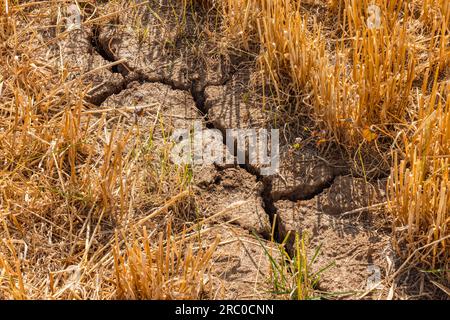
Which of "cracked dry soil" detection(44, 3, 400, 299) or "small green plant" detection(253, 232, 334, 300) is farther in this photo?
"cracked dry soil" detection(44, 3, 400, 299)

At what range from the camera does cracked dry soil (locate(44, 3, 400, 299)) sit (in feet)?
9.68

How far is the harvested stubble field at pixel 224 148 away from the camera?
9.33ft

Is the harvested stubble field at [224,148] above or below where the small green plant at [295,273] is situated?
above

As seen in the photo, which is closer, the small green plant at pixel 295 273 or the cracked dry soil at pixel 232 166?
the small green plant at pixel 295 273

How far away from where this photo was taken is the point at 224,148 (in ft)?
11.1

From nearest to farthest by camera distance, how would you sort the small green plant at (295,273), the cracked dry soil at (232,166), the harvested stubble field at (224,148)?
the small green plant at (295,273)
the harvested stubble field at (224,148)
the cracked dry soil at (232,166)

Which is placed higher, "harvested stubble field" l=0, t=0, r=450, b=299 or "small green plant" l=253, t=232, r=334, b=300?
"harvested stubble field" l=0, t=0, r=450, b=299

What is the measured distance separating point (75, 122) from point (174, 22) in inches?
37.4

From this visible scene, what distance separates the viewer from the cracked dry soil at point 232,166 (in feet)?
9.68

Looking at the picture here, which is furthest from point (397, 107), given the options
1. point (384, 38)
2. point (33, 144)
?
point (33, 144)

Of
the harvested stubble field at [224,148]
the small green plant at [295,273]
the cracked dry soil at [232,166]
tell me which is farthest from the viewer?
the cracked dry soil at [232,166]

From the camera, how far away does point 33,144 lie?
325cm

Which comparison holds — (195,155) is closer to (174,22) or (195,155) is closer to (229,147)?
(229,147)

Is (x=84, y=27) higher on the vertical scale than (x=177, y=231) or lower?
higher
